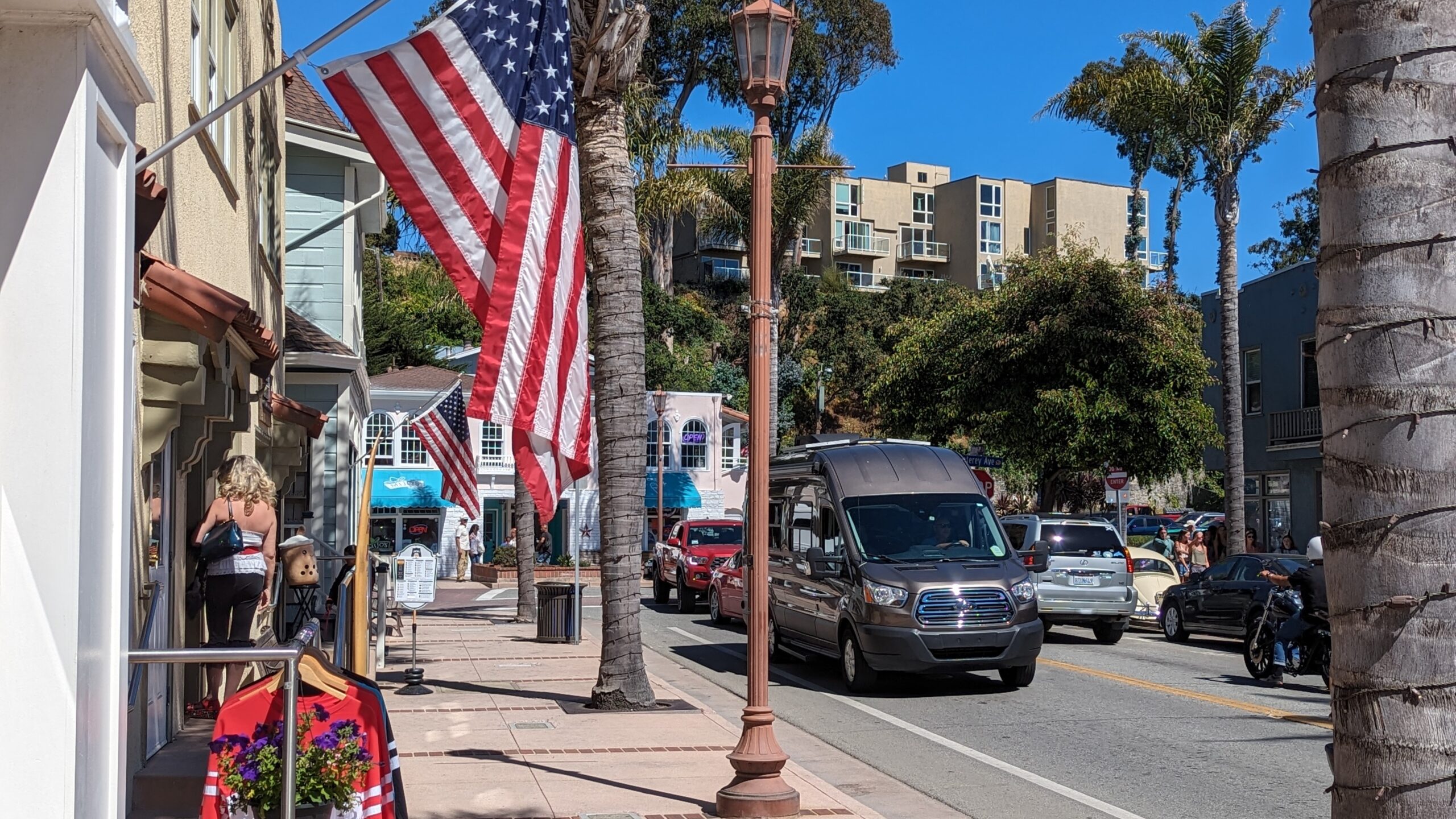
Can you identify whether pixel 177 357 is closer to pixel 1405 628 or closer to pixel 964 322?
pixel 1405 628

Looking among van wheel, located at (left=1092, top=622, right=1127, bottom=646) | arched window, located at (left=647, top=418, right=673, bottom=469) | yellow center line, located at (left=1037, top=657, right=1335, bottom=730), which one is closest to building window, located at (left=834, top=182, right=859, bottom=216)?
arched window, located at (left=647, top=418, right=673, bottom=469)

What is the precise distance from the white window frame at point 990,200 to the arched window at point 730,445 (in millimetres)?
34828

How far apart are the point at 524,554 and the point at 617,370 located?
12441 mm

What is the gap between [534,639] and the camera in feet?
68.8

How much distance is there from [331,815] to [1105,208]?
286 feet

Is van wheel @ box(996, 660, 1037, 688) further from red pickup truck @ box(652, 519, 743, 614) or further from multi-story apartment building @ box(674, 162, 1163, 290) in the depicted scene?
multi-story apartment building @ box(674, 162, 1163, 290)

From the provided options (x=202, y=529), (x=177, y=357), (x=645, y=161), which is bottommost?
(x=202, y=529)

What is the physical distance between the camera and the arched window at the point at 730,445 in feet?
185

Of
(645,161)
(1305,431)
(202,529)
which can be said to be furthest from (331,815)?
(1305,431)

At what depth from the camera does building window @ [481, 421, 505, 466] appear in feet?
160

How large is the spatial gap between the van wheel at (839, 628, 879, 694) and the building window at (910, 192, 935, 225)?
2925 inches

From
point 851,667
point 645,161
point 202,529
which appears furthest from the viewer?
point 645,161

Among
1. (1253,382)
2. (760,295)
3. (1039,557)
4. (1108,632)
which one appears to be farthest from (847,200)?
(760,295)

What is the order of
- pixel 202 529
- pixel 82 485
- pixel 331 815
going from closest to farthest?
pixel 82 485, pixel 331 815, pixel 202 529
